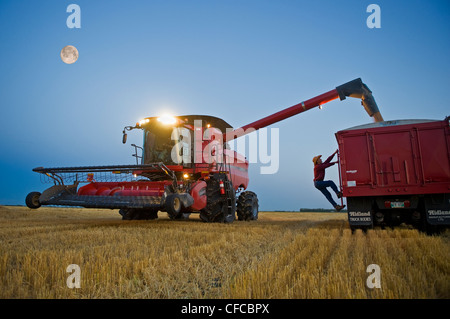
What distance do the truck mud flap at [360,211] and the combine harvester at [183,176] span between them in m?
0.02

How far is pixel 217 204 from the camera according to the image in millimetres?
8492

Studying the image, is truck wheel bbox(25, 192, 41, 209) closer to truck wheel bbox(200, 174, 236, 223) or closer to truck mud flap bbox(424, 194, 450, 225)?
truck wheel bbox(200, 174, 236, 223)

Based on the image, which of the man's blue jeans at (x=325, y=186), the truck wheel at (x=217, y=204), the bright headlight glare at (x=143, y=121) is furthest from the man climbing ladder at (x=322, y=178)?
the bright headlight glare at (x=143, y=121)

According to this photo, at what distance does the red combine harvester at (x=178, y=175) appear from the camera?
6762 mm

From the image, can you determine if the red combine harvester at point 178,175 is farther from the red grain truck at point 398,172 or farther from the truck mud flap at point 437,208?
the truck mud flap at point 437,208

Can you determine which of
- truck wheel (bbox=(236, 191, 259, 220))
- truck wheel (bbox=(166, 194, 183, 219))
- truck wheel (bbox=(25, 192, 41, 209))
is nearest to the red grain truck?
truck wheel (bbox=(166, 194, 183, 219))

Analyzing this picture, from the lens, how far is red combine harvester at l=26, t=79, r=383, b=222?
6.76 meters

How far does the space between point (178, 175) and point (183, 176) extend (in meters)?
0.14

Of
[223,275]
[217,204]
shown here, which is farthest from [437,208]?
[223,275]
